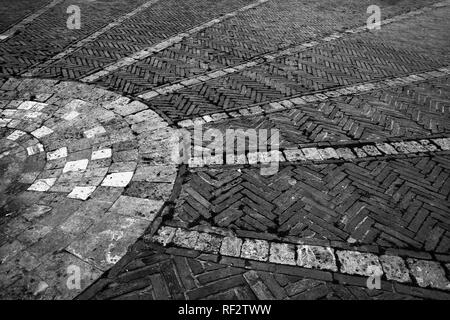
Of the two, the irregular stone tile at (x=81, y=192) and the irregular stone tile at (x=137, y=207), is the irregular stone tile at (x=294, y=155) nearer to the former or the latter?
the irregular stone tile at (x=137, y=207)

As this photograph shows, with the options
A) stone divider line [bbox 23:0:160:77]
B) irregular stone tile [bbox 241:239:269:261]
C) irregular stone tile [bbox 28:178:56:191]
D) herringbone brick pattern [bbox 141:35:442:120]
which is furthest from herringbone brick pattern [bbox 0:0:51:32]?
irregular stone tile [bbox 241:239:269:261]

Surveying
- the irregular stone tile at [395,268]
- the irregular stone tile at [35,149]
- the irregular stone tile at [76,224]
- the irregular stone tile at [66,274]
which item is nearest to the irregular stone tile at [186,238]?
the irregular stone tile at [66,274]

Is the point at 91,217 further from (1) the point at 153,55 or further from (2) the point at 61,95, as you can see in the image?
(1) the point at 153,55

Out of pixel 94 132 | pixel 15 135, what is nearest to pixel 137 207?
pixel 94 132

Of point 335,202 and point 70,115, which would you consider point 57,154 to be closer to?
point 70,115

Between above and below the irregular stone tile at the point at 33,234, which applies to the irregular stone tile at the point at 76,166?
above

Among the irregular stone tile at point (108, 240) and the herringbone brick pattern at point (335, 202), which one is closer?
the irregular stone tile at point (108, 240)
